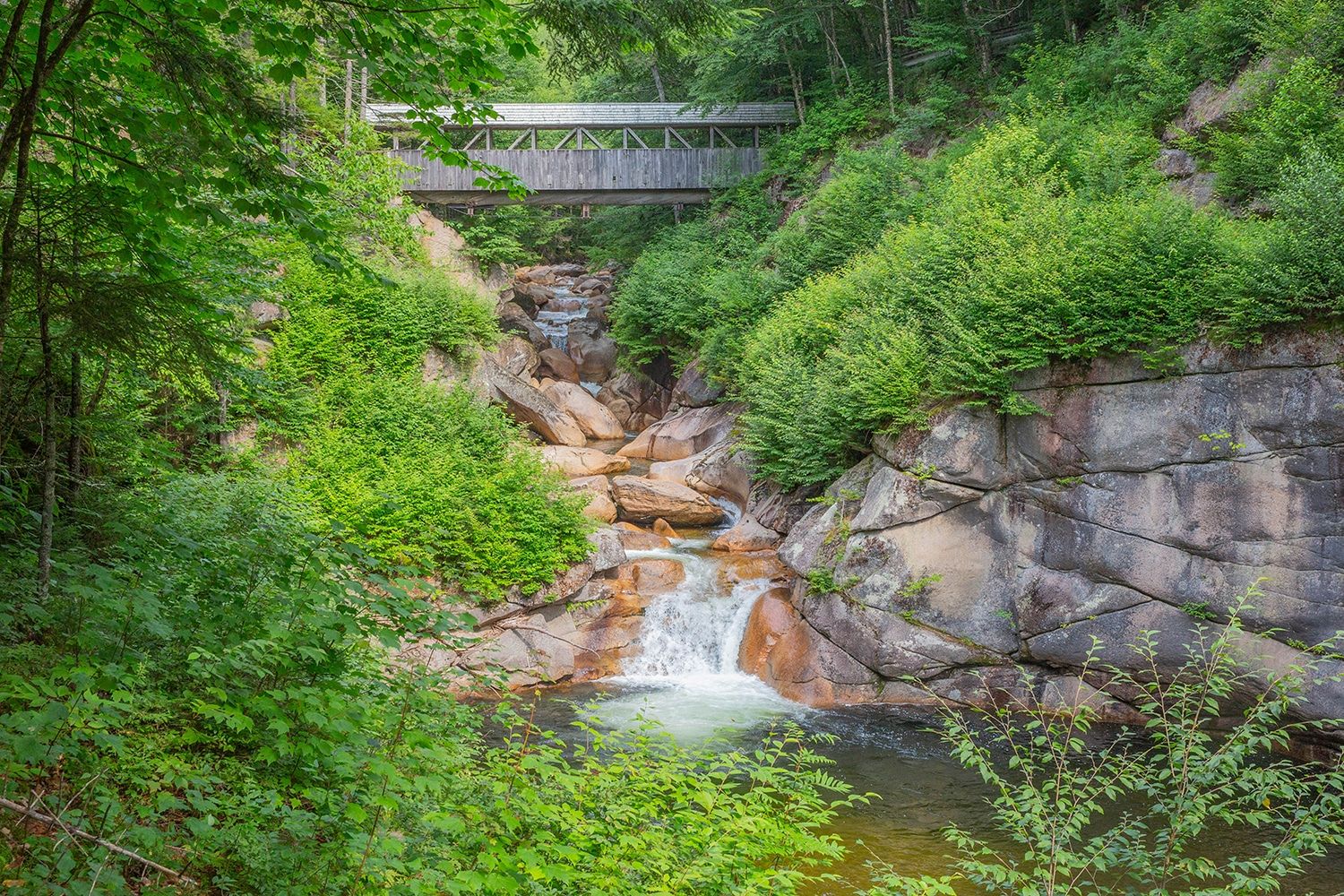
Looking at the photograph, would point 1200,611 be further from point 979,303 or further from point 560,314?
point 560,314

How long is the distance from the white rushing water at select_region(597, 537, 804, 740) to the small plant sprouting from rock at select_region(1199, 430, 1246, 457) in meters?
5.98

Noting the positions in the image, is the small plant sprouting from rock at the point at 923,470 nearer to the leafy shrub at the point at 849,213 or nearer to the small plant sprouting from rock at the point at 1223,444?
the small plant sprouting from rock at the point at 1223,444

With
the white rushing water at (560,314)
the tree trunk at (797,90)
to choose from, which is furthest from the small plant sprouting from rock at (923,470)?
the white rushing water at (560,314)

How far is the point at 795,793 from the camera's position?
15.8 ft

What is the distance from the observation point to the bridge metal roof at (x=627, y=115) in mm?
22203

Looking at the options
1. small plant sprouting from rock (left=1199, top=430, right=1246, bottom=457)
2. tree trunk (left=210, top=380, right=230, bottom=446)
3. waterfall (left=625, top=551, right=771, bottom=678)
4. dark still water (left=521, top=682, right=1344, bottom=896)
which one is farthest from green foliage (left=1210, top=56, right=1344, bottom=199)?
tree trunk (left=210, top=380, right=230, bottom=446)

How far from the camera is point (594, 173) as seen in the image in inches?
889

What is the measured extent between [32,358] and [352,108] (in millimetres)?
16532

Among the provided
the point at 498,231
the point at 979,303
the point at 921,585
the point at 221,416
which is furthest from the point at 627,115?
the point at 921,585

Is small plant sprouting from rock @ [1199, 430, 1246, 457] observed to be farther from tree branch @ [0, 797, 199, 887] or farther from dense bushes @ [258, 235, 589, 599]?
tree branch @ [0, 797, 199, 887]

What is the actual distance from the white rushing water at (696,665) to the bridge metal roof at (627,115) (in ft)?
43.6

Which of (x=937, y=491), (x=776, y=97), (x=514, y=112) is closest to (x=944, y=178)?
(x=937, y=491)

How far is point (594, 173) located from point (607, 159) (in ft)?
1.68

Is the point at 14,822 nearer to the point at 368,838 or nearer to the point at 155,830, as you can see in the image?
the point at 155,830
